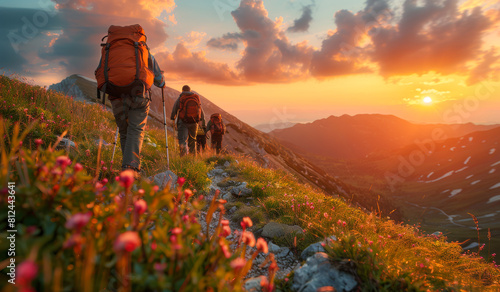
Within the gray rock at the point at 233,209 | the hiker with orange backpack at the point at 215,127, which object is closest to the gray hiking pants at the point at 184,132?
the hiker with orange backpack at the point at 215,127

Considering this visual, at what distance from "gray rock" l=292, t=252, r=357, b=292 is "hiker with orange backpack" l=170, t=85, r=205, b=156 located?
8.92m

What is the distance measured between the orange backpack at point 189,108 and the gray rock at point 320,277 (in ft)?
30.6

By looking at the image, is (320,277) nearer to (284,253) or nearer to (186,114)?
(284,253)

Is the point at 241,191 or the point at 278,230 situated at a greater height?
the point at 241,191

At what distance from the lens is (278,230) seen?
4625 mm

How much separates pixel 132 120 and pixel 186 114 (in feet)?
17.7

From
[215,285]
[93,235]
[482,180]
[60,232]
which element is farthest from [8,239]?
[482,180]

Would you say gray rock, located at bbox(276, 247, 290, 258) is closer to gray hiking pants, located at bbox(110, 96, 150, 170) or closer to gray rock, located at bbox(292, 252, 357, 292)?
gray rock, located at bbox(292, 252, 357, 292)

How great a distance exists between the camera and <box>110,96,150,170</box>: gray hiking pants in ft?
18.5

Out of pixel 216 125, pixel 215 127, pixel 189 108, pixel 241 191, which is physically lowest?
pixel 241 191

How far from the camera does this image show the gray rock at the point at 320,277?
8.48 ft

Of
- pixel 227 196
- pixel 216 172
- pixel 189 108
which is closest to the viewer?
pixel 227 196

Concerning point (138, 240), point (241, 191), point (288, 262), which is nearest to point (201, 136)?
point (241, 191)

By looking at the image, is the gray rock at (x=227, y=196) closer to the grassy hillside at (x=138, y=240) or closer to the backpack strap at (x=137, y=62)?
the grassy hillside at (x=138, y=240)
